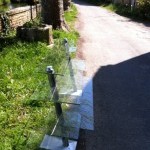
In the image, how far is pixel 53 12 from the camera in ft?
43.7

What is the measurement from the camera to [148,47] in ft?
42.9

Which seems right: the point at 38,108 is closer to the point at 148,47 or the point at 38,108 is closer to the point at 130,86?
the point at 130,86

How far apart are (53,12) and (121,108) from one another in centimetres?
718

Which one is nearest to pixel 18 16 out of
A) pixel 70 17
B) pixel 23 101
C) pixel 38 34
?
pixel 38 34

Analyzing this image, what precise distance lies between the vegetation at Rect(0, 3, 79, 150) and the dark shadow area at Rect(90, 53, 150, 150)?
91 cm

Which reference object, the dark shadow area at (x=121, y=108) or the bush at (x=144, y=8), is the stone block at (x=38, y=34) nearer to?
the dark shadow area at (x=121, y=108)

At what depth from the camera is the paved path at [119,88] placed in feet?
19.1

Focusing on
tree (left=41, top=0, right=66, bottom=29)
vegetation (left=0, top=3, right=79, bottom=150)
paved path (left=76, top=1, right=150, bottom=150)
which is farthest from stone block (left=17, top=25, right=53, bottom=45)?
tree (left=41, top=0, right=66, bottom=29)

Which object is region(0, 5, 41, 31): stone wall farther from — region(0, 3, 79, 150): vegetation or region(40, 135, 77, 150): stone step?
region(40, 135, 77, 150): stone step

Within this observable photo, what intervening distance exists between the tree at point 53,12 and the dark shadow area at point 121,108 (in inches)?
160

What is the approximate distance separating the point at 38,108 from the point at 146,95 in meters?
2.62

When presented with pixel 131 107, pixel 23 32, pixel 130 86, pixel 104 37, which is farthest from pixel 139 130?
pixel 104 37

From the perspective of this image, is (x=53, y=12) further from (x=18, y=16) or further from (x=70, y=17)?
(x=70, y=17)

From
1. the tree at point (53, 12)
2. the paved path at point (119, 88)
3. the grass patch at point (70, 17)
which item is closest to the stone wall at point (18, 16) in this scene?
the tree at point (53, 12)
